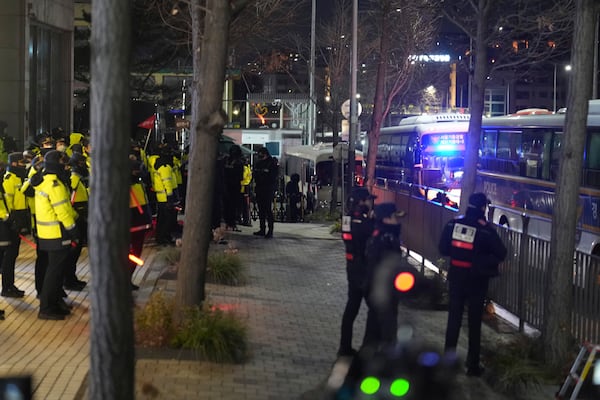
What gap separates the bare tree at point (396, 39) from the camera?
24.2 metres

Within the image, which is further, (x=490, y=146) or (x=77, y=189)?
(x=490, y=146)

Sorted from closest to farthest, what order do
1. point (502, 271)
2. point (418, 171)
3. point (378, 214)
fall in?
point (378, 214)
point (502, 271)
point (418, 171)

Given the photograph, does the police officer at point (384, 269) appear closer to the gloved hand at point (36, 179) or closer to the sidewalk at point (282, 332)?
the sidewalk at point (282, 332)

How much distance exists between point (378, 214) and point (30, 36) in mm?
18486

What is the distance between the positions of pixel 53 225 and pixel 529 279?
5.90 meters

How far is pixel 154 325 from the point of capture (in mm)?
9094

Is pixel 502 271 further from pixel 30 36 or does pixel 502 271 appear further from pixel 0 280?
pixel 30 36

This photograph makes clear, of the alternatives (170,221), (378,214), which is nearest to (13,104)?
(170,221)

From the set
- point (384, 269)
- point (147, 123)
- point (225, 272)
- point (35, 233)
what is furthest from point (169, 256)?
point (147, 123)

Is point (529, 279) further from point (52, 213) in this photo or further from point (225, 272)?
point (52, 213)

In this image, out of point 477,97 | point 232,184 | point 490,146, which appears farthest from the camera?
point 490,146

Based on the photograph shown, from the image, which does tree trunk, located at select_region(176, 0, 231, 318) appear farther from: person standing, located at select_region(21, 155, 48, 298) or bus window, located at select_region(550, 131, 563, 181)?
bus window, located at select_region(550, 131, 563, 181)

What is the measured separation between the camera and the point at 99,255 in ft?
15.7

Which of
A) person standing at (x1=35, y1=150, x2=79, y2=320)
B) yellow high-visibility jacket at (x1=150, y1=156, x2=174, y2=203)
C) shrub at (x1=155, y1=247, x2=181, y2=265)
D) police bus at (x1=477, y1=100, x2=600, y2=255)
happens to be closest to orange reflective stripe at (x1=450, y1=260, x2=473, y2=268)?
person standing at (x1=35, y1=150, x2=79, y2=320)
